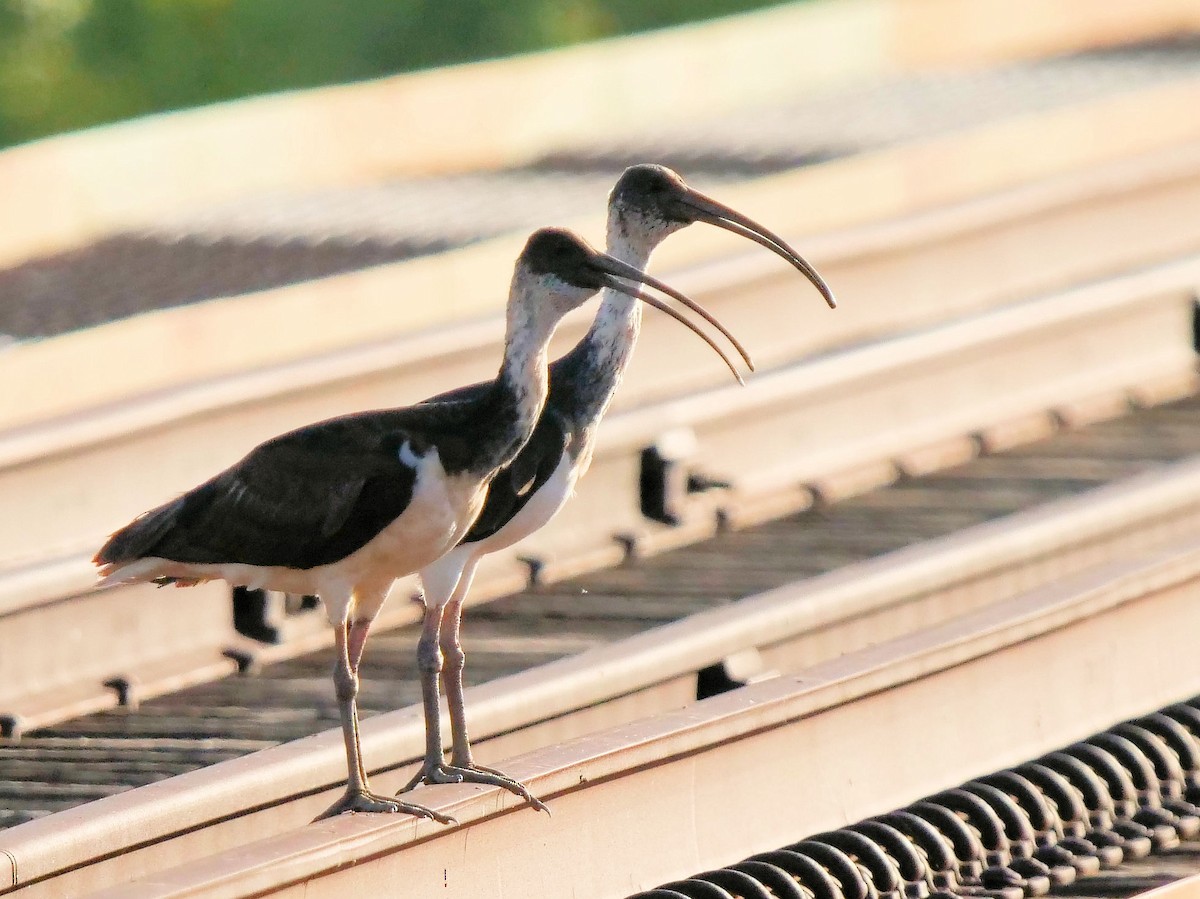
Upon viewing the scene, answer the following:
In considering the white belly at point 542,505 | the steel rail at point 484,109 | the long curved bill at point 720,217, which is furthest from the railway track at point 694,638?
the steel rail at point 484,109

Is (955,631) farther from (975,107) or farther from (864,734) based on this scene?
(975,107)

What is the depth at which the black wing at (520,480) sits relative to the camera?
6613mm

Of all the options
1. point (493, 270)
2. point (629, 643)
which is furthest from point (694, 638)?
point (493, 270)

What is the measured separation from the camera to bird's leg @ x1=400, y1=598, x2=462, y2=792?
262 inches

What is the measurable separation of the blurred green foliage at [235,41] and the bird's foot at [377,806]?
26.4 metres

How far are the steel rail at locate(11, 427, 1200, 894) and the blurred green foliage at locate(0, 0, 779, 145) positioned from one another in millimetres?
23608

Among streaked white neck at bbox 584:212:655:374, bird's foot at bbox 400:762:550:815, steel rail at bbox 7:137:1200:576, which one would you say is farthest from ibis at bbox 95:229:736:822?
steel rail at bbox 7:137:1200:576

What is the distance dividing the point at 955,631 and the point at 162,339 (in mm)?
8064

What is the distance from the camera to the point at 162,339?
1498 centimetres

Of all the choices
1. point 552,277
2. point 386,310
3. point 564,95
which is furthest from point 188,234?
point 552,277

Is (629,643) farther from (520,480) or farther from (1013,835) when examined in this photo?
(520,480)

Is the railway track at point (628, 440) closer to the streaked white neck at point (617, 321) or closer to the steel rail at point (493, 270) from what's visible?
the steel rail at point (493, 270)

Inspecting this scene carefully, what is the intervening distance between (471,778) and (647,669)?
61.7 inches

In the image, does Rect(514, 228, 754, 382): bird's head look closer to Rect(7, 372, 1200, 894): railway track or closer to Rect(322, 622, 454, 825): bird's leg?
Rect(322, 622, 454, 825): bird's leg
